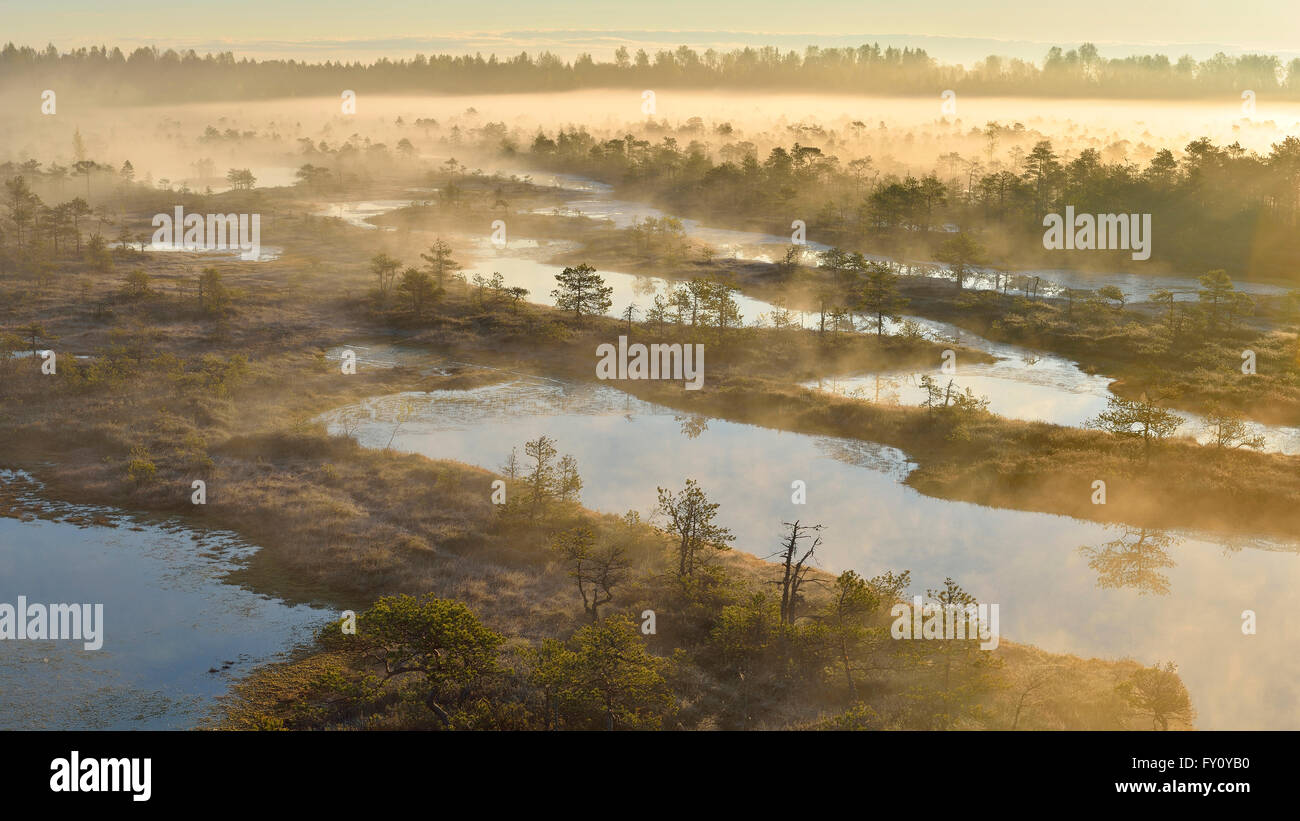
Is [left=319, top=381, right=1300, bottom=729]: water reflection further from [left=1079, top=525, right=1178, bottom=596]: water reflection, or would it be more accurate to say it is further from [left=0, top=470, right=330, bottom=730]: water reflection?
[left=0, top=470, right=330, bottom=730]: water reflection

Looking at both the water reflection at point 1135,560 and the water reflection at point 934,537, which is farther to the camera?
the water reflection at point 1135,560

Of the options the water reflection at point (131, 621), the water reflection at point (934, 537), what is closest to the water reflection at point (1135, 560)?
the water reflection at point (934, 537)

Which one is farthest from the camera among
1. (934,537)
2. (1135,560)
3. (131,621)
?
(934,537)

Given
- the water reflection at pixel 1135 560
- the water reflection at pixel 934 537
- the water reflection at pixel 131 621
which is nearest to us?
the water reflection at pixel 131 621

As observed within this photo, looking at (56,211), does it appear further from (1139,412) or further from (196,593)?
(1139,412)

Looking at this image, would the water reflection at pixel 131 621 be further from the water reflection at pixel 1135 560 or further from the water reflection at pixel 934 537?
the water reflection at pixel 1135 560

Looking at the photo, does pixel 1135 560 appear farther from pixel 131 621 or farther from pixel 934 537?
pixel 131 621

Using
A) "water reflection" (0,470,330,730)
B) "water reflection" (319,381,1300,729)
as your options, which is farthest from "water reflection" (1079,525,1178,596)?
"water reflection" (0,470,330,730)

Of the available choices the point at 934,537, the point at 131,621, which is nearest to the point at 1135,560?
the point at 934,537

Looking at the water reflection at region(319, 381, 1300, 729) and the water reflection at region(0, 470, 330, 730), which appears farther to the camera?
the water reflection at region(319, 381, 1300, 729)

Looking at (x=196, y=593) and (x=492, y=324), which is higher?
(x=492, y=324)

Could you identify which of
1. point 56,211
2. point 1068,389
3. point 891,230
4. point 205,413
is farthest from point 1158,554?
point 56,211
